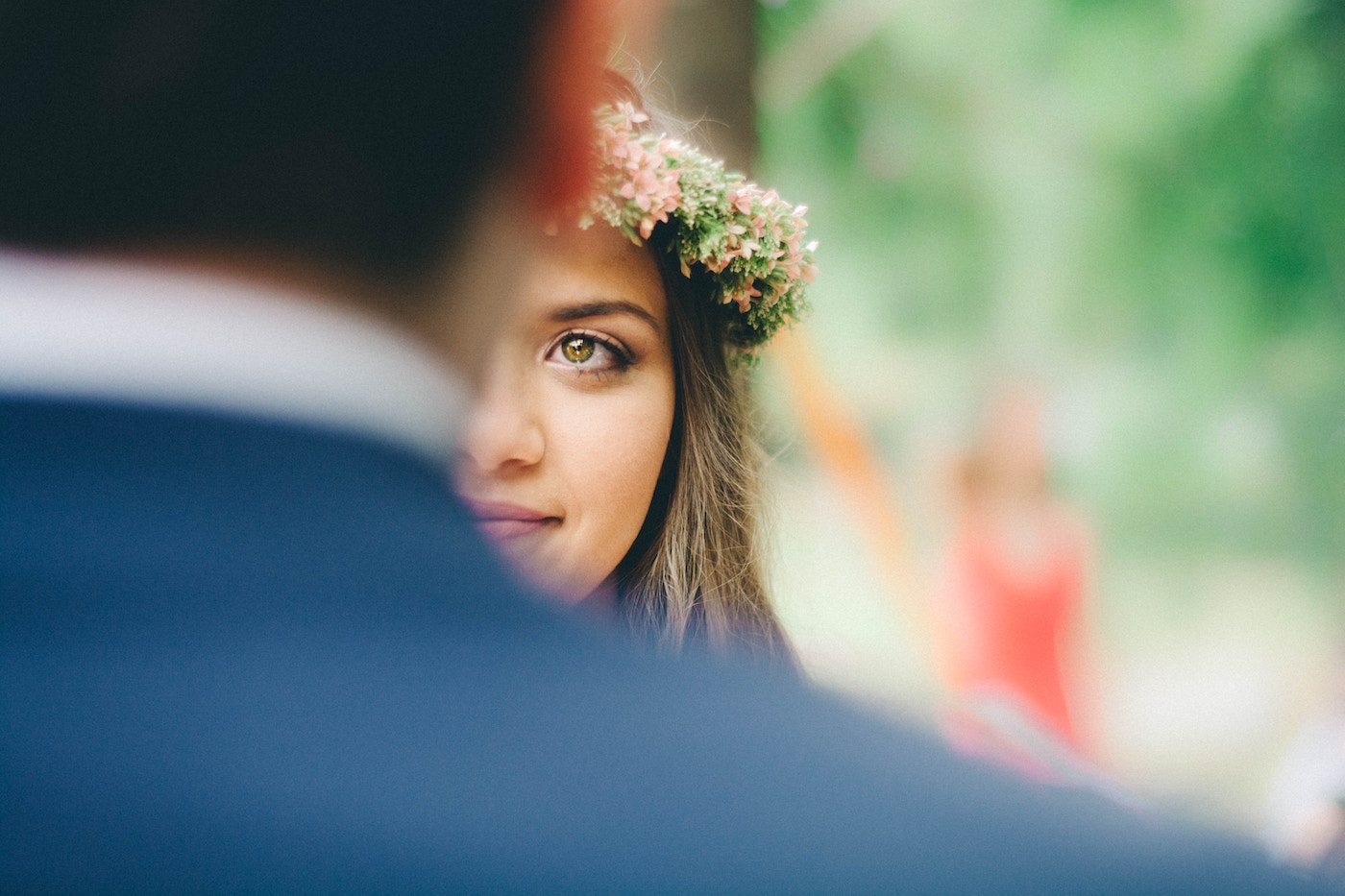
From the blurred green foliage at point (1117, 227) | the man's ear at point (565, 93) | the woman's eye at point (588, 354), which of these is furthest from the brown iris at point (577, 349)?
the blurred green foliage at point (1117, 227)

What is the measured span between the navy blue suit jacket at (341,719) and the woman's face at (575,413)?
3.14 feet

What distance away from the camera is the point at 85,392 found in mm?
415

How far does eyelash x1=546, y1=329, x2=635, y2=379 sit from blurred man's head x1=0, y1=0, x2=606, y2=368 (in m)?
0.98

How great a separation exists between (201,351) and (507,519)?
1.07 meters

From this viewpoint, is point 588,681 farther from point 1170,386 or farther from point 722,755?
point 1170,386

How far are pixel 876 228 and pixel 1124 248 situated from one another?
1336 mm

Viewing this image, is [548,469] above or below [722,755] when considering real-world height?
above

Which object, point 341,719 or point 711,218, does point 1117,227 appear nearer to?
point 711,218

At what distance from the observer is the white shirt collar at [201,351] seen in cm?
42

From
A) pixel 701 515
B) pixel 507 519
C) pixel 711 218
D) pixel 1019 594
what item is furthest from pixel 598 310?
pixel 1019 594

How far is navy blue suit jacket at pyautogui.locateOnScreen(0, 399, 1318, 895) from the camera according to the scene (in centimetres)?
42

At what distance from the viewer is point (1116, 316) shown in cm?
584

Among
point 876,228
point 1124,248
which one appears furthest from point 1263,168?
point 876,228

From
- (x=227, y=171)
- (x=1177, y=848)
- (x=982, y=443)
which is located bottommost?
(x=1177, y=848)
